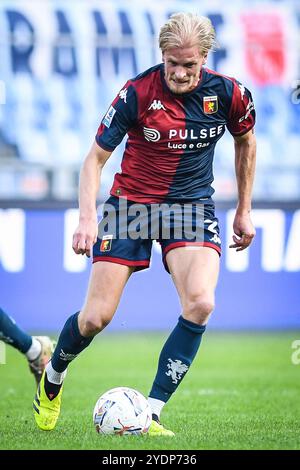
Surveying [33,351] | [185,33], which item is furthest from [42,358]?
[185,33]

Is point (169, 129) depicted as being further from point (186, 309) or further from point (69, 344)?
point (69, 344)

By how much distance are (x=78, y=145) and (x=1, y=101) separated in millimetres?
1268

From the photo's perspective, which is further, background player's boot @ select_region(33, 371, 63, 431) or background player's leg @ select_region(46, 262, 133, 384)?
background player's boot @ select_region(33, 371, 63, 431)

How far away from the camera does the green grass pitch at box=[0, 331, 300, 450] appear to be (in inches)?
188

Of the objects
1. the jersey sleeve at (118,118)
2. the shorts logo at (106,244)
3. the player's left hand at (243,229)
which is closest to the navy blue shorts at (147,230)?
the shorts logo at (106,244)

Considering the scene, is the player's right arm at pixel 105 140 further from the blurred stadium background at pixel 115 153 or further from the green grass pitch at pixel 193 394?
the blurred stadium background at pixel 115 153

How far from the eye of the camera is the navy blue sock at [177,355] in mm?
5035

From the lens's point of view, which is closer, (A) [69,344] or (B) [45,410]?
(A) [69,344]

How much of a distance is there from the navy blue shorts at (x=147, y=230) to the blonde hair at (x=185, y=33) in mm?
853

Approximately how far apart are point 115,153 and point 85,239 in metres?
8.35

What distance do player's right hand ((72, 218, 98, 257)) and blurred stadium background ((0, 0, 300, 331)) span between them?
6.49 m

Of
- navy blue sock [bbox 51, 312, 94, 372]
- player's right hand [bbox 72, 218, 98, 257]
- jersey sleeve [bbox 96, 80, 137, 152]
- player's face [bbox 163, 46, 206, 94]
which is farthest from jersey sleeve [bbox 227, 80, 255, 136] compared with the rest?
navy blue sock [bbox 51, 312, 94, 372]

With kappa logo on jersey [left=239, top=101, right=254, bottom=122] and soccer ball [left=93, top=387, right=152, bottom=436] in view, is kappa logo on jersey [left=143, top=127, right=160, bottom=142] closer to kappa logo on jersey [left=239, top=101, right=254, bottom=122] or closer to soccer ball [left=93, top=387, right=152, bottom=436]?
kappa logo on jersey [left=239, top=101, right=254, bottom=122]

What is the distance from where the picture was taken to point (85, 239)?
4.76 m
